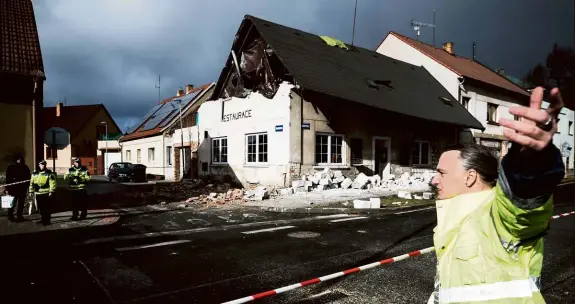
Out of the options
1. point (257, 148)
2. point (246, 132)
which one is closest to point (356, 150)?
point (257, 148)

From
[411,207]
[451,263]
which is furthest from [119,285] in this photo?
[411,207]

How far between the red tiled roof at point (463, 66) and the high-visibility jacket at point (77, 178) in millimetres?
22994

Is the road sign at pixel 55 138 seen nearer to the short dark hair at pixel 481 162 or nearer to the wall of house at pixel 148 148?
the short dark hair at pixel 481 162

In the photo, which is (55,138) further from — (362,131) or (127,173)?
(127,173)

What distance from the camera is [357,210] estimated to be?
10898mm

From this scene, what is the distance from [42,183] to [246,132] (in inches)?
390

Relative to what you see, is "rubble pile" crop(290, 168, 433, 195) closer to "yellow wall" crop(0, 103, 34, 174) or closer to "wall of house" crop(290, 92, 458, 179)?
"wall of house" crop(290, 92, 458, 179)

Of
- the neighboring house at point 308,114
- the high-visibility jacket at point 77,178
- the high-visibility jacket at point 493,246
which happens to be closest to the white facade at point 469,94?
the neighboring house at point 308,114

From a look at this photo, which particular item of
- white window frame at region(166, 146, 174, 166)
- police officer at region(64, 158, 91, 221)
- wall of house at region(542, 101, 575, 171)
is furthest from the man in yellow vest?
wall of house at region(542, 101, 575, 171)

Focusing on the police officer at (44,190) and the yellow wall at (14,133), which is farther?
the yellow wall at (14,133)

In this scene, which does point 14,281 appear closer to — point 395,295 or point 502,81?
point 395,295

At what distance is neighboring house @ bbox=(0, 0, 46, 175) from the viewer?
1163 cm

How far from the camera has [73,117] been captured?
1767 inches

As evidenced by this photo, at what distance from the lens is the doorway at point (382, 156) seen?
62.0 feet
